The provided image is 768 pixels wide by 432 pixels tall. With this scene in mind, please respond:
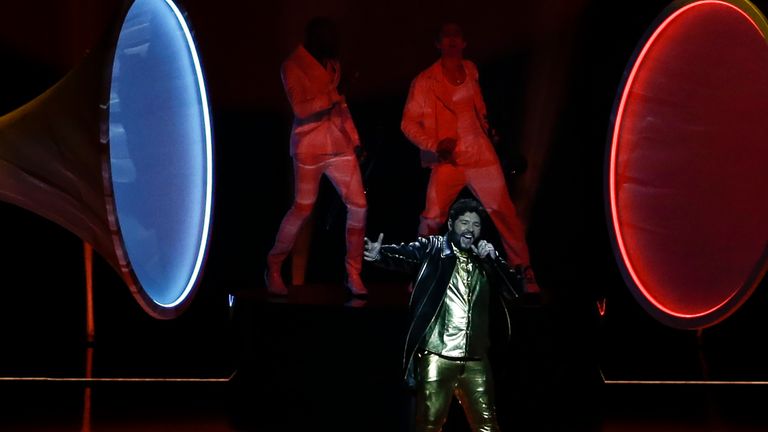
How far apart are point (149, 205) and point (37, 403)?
194cm

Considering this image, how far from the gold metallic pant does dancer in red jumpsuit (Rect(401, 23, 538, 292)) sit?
2036mm

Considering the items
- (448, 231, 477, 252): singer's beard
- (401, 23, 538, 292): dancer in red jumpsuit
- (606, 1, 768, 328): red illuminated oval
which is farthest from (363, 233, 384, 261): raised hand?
(401, 23, 538, 292): dancer in red jumpsuit

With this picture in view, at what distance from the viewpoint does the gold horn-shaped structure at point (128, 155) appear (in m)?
4.03

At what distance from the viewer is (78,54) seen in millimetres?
6809

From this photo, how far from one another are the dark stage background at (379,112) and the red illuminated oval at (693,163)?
6.35ft

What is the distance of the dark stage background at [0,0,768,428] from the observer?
682cm

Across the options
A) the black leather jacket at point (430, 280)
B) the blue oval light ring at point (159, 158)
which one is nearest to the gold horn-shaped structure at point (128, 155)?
the blue oval light ring at point (159, 158)

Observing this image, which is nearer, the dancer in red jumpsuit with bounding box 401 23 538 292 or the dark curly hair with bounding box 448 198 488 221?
the dark curly hair with bounding box 448 198 488 221

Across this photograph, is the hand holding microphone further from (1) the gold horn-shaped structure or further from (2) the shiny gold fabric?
(1) the gold horn-shaped structure

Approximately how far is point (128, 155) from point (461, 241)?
1513mm

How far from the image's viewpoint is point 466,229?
4.17 m

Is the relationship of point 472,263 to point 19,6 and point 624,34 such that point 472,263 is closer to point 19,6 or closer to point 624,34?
point 624,34

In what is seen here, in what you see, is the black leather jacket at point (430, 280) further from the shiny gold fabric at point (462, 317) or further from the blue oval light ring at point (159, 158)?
the blue oval light ring at point (159, 158)

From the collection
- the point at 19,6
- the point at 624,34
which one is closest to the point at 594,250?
the point at 624,34
